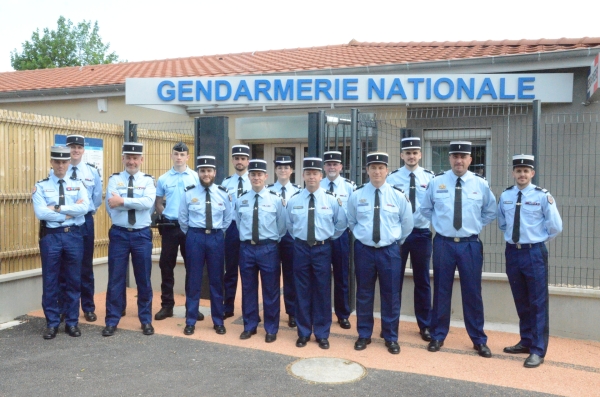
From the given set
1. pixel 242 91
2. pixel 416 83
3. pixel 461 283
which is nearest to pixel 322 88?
pixel 242 91

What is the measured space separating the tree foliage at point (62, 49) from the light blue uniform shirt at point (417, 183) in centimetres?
3664

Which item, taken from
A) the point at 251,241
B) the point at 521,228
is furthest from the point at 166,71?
the point at 521,228

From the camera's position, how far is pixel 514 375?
5016 mm

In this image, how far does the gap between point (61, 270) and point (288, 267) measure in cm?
261

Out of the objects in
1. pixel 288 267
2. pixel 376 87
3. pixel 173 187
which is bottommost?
pixel 288 267

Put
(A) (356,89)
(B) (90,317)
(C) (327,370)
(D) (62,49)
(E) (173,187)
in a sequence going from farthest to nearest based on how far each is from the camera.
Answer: (D) (62,49) < (A) (356,89) < (E) (173,187) < (B) (90,317) < (C) (327,370)

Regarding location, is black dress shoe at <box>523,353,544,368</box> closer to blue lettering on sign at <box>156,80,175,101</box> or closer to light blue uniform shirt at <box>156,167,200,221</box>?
light blue uniform shirt at <box>156,167,200,221</box>

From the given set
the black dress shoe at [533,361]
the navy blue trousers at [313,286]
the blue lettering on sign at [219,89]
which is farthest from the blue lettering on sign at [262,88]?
the black dress shoe at [533,361]

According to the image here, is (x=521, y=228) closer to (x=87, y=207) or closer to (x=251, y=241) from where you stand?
(x=251, y=241)

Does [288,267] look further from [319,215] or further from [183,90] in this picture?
[183,90]

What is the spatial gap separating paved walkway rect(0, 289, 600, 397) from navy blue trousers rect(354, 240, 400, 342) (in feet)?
0.81

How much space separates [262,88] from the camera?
8656mm

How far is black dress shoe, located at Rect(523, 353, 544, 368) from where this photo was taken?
5.23 metres

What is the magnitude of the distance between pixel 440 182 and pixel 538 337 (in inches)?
71.4
